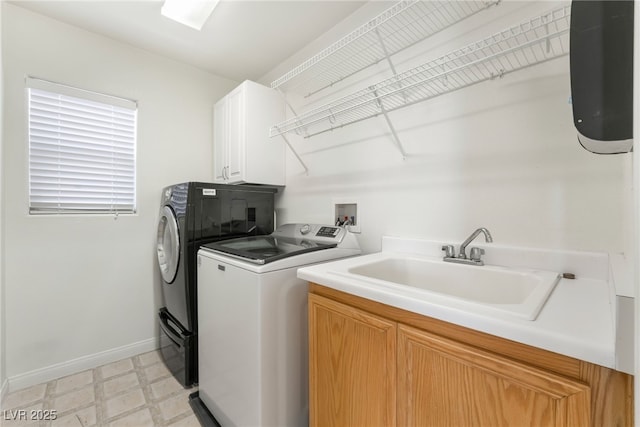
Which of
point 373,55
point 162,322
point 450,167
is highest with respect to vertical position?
point 373,55

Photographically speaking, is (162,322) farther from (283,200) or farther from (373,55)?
(373,55)

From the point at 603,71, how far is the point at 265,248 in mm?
1498

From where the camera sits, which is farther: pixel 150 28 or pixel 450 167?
pixel 150 28

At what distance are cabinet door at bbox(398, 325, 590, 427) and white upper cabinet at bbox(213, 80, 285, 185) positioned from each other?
5.94ft

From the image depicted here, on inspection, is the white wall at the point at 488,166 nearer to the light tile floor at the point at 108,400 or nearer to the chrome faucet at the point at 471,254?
the chrome faucet at the point at 471,254

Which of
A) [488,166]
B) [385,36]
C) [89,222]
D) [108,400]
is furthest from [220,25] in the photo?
[108,400]

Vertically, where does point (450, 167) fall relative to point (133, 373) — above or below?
above

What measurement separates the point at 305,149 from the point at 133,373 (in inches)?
86.7

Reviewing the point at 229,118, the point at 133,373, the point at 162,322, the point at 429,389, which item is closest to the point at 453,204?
the point at 429,389

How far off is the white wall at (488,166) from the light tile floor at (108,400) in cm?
164

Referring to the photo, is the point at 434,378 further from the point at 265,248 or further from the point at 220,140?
the point at 220,140

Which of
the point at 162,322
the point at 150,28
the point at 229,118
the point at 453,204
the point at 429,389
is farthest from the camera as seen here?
the point at 229,118

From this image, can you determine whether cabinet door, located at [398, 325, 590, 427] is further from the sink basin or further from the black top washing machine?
the black top washing machine

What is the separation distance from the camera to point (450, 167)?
1.39 meters
